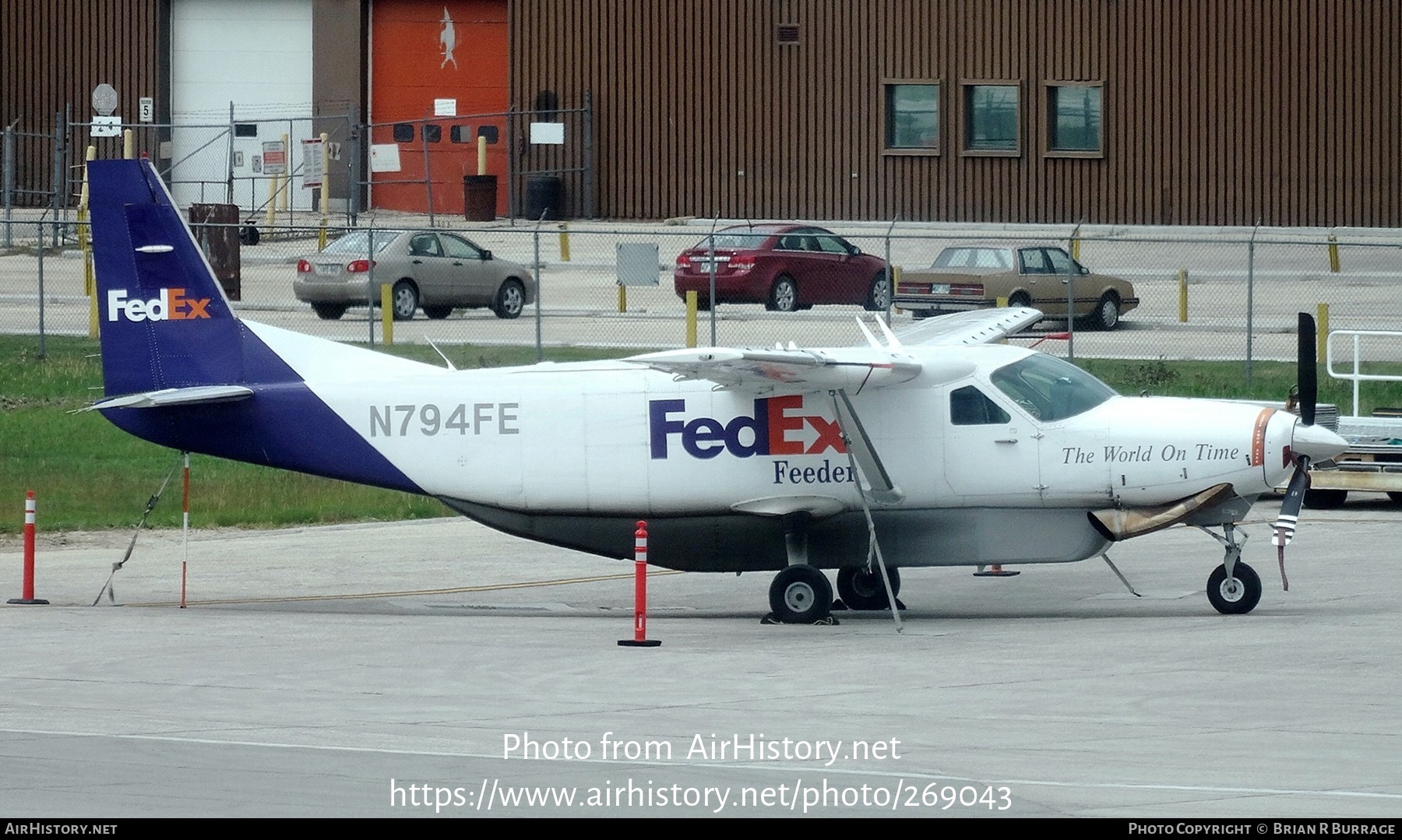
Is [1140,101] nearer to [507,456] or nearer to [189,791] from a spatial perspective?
[507,456]

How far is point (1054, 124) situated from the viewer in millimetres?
45469

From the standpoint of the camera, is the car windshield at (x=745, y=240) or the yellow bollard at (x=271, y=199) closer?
the car windshield at (x=745, y=240)

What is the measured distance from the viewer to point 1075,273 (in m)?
32.9

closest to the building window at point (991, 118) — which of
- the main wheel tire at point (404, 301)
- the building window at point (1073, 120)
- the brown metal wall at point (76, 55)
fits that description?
the building window at point (1073, 120)

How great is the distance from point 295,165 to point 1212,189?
21.8 m

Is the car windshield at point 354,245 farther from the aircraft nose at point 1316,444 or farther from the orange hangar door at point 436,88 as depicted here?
the aircraft nose at point 1316,444

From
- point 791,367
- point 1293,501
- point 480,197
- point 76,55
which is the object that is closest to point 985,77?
point 480,197

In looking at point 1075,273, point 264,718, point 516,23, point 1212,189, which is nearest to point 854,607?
point 264,718

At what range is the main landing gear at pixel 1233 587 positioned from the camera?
14.9 m

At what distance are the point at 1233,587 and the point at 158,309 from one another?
8.74 meters

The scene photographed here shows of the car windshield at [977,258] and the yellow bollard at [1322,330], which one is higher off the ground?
the car windshield at [977,258]

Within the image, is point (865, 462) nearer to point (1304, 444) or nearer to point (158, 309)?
point (1304, 444)

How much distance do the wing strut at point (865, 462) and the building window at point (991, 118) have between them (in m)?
31.5

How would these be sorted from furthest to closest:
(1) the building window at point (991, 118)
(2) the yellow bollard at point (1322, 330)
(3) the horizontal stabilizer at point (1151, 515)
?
(1) the building window at point (991, 118) < (2) the yellow bollard at point (1322, 330) < (3) the horizontal stabilizer at point (1151, 515)
